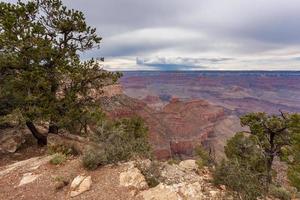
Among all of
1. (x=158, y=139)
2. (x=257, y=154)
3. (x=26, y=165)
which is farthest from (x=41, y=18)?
(x=158, y=139)

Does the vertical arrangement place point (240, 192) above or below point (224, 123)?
above

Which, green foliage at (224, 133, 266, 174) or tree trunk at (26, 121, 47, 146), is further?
green foliage at (224, 133, 266, 174)

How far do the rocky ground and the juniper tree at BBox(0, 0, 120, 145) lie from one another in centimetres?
538

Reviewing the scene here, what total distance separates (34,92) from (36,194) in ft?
29.3

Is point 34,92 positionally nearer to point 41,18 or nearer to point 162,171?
point 41,18

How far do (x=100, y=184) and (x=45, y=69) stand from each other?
994 cm

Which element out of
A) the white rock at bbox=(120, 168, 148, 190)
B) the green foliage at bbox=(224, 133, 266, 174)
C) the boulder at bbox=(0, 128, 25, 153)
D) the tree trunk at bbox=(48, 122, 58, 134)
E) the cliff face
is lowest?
the cliff face

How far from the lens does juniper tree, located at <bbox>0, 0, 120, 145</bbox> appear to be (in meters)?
18.3

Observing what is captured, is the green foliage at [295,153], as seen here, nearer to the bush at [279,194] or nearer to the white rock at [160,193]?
the bush at [279,194]

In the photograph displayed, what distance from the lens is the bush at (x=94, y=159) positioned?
12.6 meters

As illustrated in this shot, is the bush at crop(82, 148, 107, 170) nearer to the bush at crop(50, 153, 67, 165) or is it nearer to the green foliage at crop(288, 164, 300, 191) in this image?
the bush at crop(50, 153, 67, 165)

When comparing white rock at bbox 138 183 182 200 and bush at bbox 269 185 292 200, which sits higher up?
white rock at bbox 138 183 182 200

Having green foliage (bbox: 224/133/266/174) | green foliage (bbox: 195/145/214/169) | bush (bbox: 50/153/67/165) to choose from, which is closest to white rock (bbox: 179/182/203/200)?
green foliage (bbox: 195/145/214/169)

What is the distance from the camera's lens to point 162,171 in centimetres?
1235
